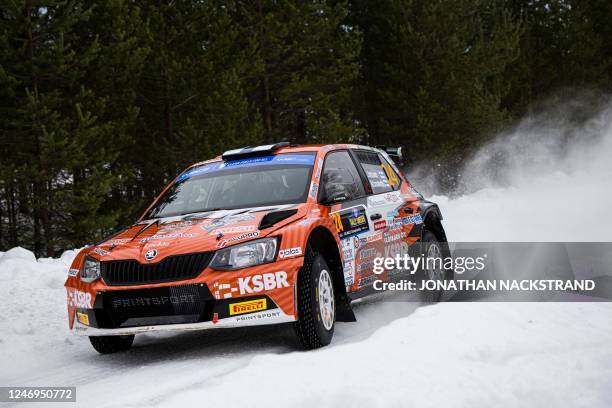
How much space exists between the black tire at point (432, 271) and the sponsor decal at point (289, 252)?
2.68 m

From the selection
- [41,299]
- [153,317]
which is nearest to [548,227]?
[41,299]

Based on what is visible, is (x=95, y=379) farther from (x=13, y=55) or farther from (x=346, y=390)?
(x=13, y=55)

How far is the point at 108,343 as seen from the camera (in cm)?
643

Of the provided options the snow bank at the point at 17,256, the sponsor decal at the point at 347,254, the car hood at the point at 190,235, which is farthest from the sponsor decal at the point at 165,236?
the snow bank at the point at 17,256

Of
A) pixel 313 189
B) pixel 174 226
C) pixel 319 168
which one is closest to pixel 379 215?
pixel 319 168

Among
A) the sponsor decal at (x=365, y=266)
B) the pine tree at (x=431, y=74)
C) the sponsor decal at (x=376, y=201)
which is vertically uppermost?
the pine tree at (x=431, y=74)

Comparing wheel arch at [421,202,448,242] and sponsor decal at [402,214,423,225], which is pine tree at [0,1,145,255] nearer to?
wheel arch at [421,202,448,242]

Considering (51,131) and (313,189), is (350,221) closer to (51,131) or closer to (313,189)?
(313,189)

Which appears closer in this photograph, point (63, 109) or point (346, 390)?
point (346, 390)

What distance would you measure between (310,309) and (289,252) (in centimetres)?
46

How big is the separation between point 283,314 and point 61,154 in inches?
507

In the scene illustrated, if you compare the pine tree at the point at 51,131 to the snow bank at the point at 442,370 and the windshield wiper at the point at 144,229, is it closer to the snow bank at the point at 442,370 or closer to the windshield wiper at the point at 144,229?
the windshield wiper at the point at 144,229

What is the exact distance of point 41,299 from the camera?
27.9 feet

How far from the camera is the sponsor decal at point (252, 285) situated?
5.36 meters
